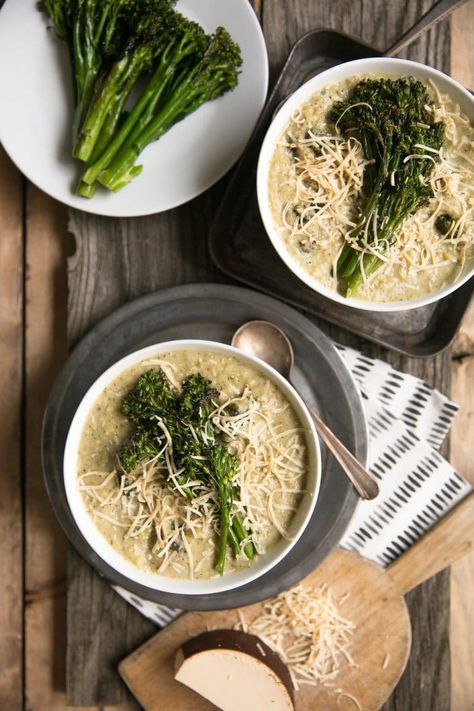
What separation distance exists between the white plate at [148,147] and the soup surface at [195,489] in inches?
24.9

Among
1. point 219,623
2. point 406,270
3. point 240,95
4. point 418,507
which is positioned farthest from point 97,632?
point 240,95

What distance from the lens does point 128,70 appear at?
96.0 inches

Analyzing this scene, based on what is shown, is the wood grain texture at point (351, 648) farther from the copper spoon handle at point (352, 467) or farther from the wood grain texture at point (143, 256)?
the copper spoon handle at point (352, 467)

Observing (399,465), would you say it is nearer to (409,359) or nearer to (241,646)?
(409,359)

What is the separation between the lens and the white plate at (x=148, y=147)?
2484 mm

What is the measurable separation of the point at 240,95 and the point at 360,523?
5.12 ft

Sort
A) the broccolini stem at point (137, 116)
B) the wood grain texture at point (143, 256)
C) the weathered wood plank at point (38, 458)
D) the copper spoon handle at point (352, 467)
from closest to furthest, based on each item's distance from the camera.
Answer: the copper spoon handle at point (352, 467), the broccolini stem at point (137, 116), the wood grain texture at point (143, 256), the weathered wood plank at point (38, 458)

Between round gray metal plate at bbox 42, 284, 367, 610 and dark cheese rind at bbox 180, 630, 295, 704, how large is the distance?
138mm

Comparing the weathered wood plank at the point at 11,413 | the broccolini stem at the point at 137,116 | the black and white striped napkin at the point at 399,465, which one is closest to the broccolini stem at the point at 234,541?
the black and white striped napkin at the point at 399,465

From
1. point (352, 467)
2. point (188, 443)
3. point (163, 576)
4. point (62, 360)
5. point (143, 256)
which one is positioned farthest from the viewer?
point (62, 360)

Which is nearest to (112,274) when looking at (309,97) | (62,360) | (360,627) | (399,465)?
(62,360)

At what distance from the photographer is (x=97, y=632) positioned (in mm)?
2643

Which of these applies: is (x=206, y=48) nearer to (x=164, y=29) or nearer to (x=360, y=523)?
(x=164, y=29)

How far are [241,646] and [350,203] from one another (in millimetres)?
1525
